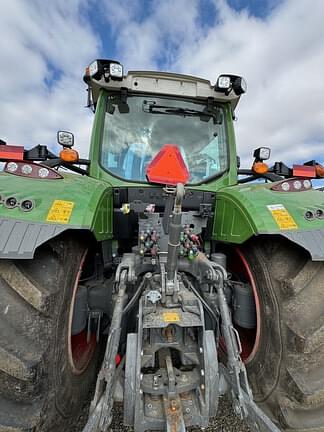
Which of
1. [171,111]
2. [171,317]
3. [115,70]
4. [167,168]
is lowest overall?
[171,317]

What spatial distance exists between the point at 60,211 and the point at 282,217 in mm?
1264

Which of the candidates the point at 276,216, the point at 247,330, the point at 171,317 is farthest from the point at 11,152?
the point at 247,330

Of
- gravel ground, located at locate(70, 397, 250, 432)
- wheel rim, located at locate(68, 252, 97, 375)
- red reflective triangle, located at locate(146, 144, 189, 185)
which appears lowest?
gravel ground, located at locate(70, 397, 250, 432)

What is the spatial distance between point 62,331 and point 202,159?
Result: 6.21ft

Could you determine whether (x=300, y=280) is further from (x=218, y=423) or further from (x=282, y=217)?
(x=218, y=423)

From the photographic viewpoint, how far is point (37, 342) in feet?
3.78

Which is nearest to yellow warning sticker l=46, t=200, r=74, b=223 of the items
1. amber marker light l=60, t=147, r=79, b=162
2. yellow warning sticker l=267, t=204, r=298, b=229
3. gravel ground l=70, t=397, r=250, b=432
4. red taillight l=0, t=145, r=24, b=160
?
red taillight l=0, t=145, r=24, b=160

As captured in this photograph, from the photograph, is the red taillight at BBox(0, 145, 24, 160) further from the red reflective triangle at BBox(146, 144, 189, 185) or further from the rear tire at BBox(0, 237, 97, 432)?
the red reflective triangle at BBox(146, 144, 189, 185)

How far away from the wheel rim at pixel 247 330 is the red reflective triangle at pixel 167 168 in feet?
3.09

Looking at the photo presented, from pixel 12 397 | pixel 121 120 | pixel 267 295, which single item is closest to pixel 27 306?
pixel 12 397

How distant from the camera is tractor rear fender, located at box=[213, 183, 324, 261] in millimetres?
1369

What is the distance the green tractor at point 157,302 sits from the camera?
43.4 inches

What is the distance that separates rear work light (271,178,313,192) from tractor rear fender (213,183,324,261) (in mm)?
36

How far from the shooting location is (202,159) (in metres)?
2.45
